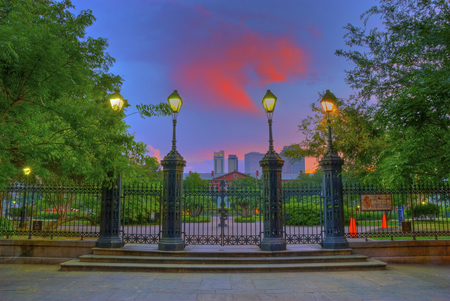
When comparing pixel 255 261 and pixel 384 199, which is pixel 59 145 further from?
pixel 384 199

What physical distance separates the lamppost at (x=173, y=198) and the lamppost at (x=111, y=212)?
1594 millimetres

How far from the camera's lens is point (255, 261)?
347 inches

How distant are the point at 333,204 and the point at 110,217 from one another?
7.60 m

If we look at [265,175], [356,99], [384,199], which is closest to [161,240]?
[265,175]

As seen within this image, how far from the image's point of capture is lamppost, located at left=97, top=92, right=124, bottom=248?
966 cm

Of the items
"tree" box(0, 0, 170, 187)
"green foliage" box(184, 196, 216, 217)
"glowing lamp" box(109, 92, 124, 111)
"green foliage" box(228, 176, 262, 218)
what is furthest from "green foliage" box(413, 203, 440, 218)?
"glowing lamp" box(109, 92, 124, 111)

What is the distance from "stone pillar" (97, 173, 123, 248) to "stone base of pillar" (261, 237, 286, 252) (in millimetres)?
4846

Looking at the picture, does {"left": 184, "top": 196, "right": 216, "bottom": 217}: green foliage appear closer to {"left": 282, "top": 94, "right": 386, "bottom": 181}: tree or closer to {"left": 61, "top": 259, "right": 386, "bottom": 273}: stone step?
{"left": 61, "top": 259, "right": 386, "bottom": 273}: stone step

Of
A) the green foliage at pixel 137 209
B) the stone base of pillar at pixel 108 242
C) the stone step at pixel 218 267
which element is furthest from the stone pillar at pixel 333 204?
the stone base of pillar at pixel 108 242

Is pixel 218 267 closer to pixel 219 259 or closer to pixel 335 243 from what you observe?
pixel 219 259

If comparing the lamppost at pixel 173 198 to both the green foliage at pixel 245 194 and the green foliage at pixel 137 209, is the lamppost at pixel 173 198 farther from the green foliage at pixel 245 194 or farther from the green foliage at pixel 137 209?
the green foliage at pixel 245 194

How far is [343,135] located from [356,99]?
174 inches

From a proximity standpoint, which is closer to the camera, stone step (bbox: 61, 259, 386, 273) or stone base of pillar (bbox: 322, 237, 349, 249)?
stone step (bbox: 61, 259, 386, 273)

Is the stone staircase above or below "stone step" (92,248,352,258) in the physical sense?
below
